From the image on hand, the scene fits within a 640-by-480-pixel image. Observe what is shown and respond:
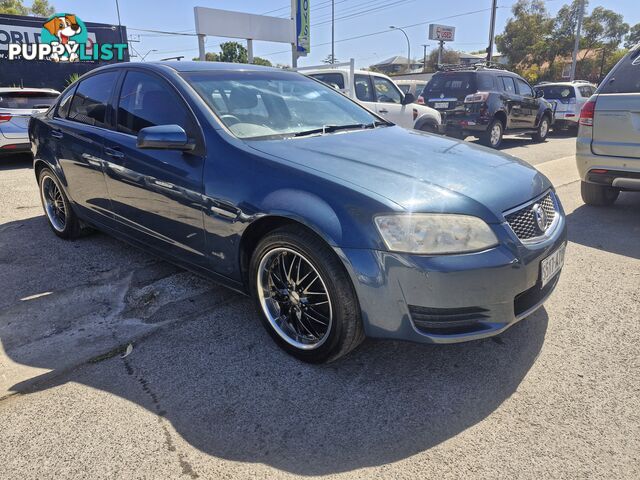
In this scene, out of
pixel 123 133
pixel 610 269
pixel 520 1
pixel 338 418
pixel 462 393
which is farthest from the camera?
pixel 520 1

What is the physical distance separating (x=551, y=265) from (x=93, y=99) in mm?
3714

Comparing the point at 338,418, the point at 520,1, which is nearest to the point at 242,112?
the point at 338,418

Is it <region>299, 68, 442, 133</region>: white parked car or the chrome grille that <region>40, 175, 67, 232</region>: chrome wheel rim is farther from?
<region>299, 68, 442, 133</region>: white parked car

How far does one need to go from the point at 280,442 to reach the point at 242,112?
2057 millimetres

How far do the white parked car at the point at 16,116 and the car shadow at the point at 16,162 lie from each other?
0.60 m

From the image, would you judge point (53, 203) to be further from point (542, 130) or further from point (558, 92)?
point (558, 92)

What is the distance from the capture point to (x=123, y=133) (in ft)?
11.5

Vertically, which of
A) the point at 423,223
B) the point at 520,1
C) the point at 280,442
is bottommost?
the point at 280,442

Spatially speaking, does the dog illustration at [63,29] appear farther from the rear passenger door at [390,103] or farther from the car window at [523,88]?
the car window at [523,88]

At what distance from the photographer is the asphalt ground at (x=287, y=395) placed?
200 cm

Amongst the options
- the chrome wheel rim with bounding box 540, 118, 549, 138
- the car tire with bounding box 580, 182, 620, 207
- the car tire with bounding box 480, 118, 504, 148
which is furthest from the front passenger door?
the chrome wheel rim with bounding box 540, 118, 549, 138

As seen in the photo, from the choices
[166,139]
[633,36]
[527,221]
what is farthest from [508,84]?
[633,36]

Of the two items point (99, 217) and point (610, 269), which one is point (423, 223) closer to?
point (610, 269)

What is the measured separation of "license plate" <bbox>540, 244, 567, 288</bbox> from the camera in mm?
2508
